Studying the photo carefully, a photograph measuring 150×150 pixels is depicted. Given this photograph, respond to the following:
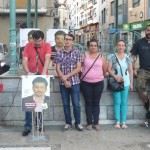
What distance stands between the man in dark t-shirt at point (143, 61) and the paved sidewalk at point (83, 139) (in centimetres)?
77

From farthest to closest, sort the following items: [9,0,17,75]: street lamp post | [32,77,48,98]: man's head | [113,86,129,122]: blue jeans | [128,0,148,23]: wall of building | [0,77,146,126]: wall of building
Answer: [128,0,148,23]: wall of building, [9,0,17,75]: street lamp post, [0,77,146,126]: wall of building, [113,86,129,122]: blue jeans, [32,77,48,98]: man's head

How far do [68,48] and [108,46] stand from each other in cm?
152

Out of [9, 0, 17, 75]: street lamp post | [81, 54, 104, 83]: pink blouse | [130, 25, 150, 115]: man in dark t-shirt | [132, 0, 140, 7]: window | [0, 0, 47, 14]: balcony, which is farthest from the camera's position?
[132, 0, 140, 7]: window

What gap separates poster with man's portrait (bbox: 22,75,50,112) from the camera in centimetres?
570

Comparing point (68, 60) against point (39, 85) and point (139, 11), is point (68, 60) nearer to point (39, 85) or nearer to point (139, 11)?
point (39, 85)

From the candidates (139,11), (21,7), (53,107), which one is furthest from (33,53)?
(139,11)

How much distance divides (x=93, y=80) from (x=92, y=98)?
1.22 feet

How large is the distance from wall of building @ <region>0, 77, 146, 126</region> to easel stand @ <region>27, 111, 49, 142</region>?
0.58m

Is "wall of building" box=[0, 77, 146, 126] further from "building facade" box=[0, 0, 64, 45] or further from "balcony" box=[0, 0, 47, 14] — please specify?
"balcony" box=[0, 0, 47, 14]

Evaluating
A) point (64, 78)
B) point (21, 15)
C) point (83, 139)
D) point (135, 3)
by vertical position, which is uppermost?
point (135, 3)

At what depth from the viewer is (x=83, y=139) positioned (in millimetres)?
5793

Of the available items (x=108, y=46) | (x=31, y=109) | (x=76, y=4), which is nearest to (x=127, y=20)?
(x=108, y=46)

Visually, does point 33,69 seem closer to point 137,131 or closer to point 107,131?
point 107,131

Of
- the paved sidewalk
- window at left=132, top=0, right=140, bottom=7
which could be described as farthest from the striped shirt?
window at left=132, top=0, right=140, bottom=7
